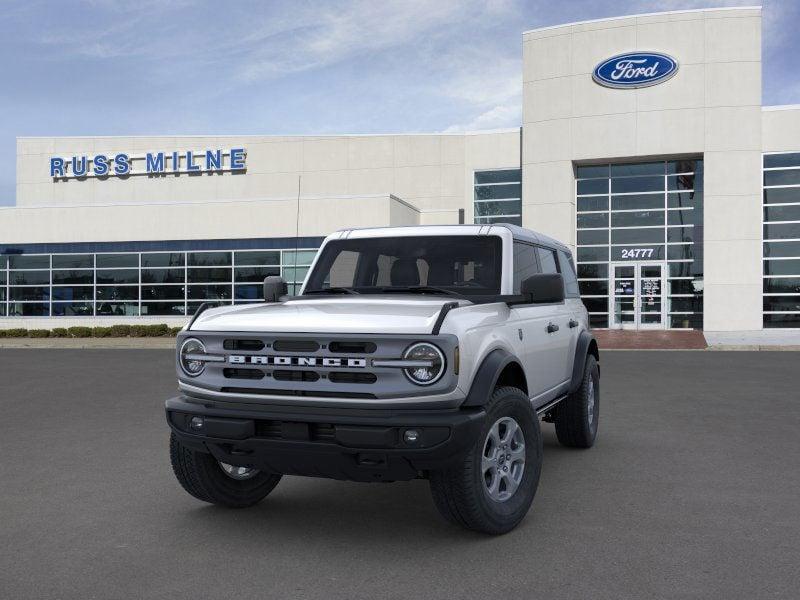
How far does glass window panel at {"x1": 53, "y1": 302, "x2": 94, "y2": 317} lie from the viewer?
34.2 metres

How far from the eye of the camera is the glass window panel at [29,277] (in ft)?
113

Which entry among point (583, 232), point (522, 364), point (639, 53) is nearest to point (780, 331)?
point (583, 232)

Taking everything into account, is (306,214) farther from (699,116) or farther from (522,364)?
(522,364)

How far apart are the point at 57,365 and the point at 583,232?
68.8 ft

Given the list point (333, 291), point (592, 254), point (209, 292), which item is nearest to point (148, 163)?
point (209, 292)

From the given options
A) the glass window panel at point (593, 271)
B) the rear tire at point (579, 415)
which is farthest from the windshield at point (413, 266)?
the glass window panel at point (593, 271)

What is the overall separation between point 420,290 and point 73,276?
32341 mm

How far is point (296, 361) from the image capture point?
4352mm

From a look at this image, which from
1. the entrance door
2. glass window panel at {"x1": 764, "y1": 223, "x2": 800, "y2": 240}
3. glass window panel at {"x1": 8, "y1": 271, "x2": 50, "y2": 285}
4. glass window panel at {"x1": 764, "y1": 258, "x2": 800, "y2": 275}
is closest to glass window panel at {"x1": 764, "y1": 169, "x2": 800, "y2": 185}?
glass window panel at {"x1": 764, "y1": 223, "x2": 800, "y2": 240}

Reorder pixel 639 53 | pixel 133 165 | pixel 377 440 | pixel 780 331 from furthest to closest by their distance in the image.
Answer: pixel 133 165 → pixel 639 53 → pixel 780 331 → pixel 377 440

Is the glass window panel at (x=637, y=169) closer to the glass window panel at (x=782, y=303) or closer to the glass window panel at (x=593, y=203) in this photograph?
the glass window panel at (x=593, y=203)

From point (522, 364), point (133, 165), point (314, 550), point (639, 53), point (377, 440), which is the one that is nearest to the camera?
point (377, 440)

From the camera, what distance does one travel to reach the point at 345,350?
169 inches

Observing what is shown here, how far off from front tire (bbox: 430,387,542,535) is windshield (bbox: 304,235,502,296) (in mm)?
1070
